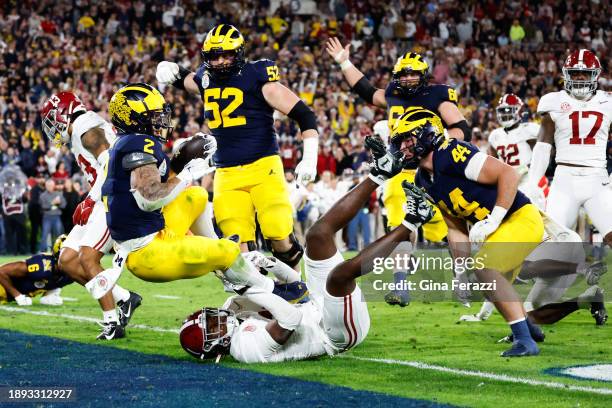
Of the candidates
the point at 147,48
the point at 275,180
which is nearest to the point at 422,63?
the point at 275,180

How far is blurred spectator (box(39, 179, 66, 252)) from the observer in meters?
16.2

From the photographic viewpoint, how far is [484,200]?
6441mm

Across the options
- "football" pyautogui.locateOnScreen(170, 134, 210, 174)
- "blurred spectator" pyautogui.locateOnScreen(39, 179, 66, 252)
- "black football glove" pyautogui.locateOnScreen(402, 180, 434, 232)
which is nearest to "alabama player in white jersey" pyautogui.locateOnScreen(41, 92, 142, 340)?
"football" pyautogui.locateOnScreen(170, 134, 210, 174)

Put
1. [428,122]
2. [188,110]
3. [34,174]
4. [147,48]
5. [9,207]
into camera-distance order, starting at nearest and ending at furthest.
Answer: [428,122] < [9,207] < [34,174] < [188,110] < [147,48]

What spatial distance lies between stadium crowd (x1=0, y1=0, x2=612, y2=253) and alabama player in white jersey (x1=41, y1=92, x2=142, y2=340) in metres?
8.67

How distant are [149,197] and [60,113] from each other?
198 centimetres

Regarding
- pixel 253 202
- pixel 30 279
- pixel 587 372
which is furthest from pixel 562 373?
pixel 30 279

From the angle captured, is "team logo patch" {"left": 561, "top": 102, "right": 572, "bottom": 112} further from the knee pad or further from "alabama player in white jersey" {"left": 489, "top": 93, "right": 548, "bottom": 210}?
"alabama player in white jersey" {"left": 489, "top": 93, "right": 548, "bottom": 210}

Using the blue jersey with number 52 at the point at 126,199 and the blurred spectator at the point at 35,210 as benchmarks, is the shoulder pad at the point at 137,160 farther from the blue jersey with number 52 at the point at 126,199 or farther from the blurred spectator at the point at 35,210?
the blurred spectator at the point at 35,210

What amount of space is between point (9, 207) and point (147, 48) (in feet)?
21.6

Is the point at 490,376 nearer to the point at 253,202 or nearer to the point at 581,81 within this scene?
the point at 253,202

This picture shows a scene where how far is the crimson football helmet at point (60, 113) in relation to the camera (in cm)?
774

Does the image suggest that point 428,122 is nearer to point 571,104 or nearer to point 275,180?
point 275,180

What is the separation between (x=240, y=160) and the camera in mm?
7527
